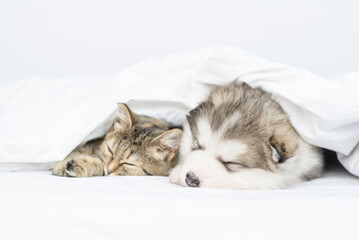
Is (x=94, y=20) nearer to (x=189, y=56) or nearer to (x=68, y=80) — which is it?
(x=68, y=80)

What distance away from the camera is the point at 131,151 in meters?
2.10

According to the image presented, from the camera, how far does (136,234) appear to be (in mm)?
1088

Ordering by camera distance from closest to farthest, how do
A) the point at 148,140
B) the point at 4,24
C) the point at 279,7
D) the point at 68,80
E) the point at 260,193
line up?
the point at 260,193, the point at 148,140, the point at 68,80, the point at 279,7, the point at 4,24

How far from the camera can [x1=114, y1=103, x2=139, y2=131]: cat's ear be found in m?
2.08

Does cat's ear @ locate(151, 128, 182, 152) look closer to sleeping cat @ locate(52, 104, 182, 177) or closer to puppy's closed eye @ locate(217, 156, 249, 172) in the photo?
sleeping cat @ locate(52, 104, 182, 177)

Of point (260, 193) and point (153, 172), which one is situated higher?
point (260, 193)

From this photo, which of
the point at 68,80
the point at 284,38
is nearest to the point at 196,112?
the point at 68,80

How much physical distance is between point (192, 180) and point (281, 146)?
0.42 m

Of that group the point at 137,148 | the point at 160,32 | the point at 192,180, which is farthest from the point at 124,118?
the point at 160,32

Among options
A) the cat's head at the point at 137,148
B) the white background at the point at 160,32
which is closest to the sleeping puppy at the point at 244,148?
the cat's head at the point at 137,148

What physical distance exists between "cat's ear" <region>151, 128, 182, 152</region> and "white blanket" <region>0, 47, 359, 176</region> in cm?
27

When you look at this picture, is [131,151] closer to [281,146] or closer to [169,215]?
[281,146]

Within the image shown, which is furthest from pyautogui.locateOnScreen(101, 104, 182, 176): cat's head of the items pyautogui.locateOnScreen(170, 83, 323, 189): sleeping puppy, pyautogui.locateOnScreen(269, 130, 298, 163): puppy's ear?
pyautogui.locateOnScreen(269, 130, 298, 163): puppy's ear

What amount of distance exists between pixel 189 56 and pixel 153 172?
31.3 inches
